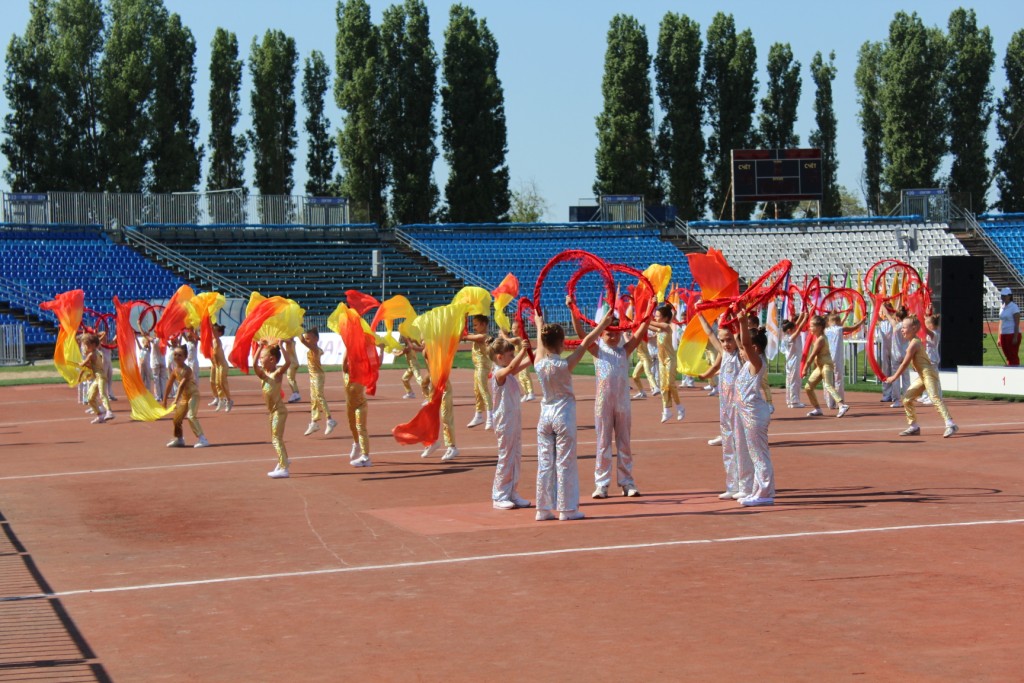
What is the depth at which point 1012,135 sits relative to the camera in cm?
6850

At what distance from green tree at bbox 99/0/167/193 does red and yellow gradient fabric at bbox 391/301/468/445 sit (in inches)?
2004

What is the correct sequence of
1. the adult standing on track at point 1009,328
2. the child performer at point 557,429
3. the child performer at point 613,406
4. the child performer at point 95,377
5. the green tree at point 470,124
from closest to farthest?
1. the child performer at point 557,429
2. the child performer at point 613,406
3. the child performer at point 95,377
4. the adult standing on track at point 1009,328
5. the green tree at point 470,124

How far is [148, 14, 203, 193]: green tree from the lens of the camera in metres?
64.3

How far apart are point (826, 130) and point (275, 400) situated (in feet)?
224

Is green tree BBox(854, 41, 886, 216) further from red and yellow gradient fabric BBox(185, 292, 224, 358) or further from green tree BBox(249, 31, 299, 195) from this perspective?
red and yellow gradient fabric BBox(185, 292, 224, 358)

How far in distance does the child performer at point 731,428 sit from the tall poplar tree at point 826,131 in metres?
66.2

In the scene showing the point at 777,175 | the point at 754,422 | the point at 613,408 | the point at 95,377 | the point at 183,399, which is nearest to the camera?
the point at 754,422

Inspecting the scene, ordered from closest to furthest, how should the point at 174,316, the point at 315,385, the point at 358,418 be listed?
the point at 358,418, the point at 315,385, the point at 174,316

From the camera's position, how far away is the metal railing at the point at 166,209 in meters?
52.8

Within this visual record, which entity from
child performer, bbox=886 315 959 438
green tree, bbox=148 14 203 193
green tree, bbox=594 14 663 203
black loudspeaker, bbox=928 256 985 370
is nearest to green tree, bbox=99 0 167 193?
green tree, bbox=148 14 203 193

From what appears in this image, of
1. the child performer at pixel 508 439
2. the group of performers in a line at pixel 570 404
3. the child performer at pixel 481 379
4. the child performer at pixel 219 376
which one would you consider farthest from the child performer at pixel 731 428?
the child performer at pixel 219 376

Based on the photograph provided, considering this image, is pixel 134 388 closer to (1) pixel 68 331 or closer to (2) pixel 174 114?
(1) pixel 68 331

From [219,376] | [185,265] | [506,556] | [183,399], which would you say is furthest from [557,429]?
[185,265]

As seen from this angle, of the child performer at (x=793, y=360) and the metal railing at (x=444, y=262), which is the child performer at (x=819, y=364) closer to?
the child performer at (x=793, y=360)
